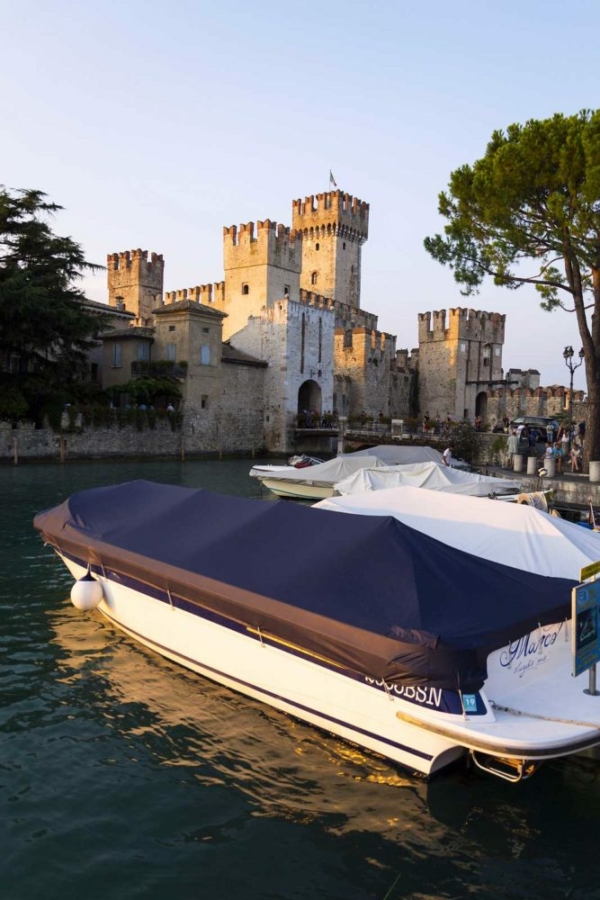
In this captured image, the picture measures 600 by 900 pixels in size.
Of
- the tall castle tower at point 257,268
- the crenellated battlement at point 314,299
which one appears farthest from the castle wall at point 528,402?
the tall castle tower at point 257,268

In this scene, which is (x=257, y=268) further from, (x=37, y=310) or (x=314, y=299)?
(x=37, y=310)

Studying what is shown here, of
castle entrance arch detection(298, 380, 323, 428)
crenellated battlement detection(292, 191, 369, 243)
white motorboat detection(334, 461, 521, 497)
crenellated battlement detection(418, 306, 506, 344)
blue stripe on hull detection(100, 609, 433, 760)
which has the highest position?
crenellated battlement detection(292, 191, 369, 243)

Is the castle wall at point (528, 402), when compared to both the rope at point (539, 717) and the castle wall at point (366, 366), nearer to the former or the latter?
the castle wall at point (366, 366)

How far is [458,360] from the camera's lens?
2121 inches

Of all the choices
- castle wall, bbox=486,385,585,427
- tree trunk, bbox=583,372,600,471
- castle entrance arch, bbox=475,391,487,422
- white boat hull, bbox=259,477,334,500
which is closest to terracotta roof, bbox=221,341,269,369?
castle wall, bbox=486,385,585,427

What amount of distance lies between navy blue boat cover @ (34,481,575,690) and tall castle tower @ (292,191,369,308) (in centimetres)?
5625

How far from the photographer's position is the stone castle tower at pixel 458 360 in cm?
5409

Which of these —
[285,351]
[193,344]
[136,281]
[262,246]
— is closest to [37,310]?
[193,344]

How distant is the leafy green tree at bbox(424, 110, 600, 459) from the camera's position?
65.9ft

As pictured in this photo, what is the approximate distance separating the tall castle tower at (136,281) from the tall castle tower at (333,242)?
13.4m

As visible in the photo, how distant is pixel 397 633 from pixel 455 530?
354 centimetres

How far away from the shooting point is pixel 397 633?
15.7ft

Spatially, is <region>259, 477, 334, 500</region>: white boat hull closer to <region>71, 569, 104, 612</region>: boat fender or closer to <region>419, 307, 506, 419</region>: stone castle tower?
<region>71, 569, 104, 612</region>: boat fender

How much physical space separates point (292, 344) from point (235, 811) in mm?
40440
